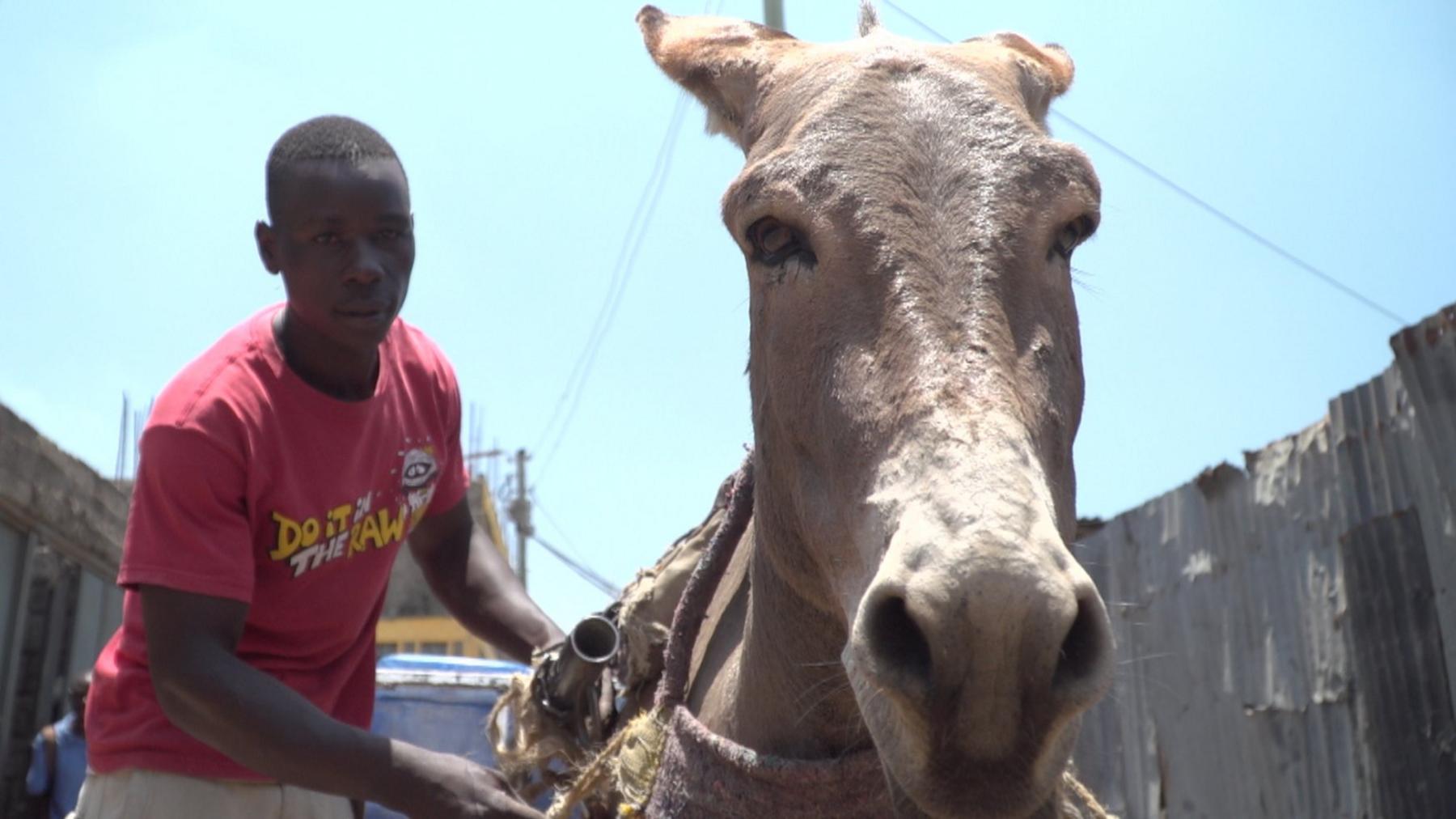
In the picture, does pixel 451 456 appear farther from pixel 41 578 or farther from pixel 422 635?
pixel 422 635

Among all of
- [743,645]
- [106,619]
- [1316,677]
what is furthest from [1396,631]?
[106,619]

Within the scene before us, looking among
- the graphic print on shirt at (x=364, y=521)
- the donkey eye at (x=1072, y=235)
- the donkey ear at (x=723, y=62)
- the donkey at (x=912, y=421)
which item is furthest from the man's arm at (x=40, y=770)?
the donkey eye at (x=1072, y=235)

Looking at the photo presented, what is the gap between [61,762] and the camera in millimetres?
7719

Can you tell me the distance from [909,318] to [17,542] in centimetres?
832

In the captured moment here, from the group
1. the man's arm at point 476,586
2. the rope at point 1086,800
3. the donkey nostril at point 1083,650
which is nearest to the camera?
the donkey nostril at point 1083,650

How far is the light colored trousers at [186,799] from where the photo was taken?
10.6 ft

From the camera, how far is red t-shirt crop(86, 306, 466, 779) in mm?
3027

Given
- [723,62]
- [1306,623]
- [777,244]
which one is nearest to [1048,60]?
[723,62]

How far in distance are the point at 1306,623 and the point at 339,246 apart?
12.8 feet

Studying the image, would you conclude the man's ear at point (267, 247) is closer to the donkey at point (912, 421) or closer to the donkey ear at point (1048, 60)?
the donkey at point (912, 421)

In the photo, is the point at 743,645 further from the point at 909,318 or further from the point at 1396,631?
the point at 1396,631

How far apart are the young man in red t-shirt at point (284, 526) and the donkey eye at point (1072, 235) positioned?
4.83 ft

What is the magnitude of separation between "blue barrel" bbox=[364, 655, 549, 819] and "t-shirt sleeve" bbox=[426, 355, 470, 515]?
0.82m

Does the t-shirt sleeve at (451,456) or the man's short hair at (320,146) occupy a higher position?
the man's short hair at (320,146)
